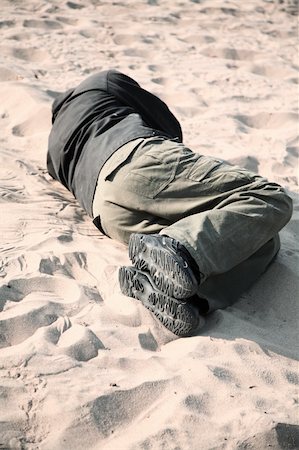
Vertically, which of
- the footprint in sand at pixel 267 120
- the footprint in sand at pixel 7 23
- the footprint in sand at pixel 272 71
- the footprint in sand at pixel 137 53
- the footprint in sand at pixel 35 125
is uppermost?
the footprint in sand at pixel 7 23

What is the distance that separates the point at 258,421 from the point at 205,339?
42 cm

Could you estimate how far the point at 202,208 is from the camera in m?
2.64

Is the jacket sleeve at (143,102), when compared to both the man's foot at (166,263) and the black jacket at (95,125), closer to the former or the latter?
the black jacket at (95,125)

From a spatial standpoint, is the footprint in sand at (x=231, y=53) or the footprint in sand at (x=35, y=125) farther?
the footprint in sand at (x=231, y=53)

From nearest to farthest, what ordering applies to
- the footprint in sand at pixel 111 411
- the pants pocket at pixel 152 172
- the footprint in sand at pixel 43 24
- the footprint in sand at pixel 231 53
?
the footprint in sand at pixel 111 411, the pants pocket at pixel 152 172, the footprint in sand at pixel 43 24, the footprint in sand at pixel 231 53

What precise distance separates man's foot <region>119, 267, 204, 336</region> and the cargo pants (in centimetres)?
13

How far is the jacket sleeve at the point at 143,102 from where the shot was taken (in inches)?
132

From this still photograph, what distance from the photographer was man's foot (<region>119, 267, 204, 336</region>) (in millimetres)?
2344

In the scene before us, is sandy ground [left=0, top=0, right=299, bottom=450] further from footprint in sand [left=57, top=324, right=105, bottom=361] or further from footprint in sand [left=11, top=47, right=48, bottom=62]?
footprint in sand [left=11, top=47, right=48, bottom=62]

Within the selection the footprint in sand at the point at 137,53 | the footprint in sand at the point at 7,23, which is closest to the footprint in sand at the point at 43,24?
the footprint in sand at the point at 7,23

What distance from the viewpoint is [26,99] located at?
4312 millimetres

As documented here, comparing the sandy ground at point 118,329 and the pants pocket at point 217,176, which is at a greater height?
the pants pocket at point 217,176

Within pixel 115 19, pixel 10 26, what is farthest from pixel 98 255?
pixel 115 19

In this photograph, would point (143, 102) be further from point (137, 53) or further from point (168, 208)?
point (137, 53)
